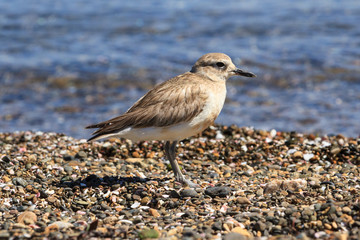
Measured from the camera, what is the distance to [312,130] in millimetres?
10375

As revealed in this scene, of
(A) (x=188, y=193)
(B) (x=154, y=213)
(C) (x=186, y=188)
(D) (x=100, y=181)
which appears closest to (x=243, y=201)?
(A) (x=188, y=193)

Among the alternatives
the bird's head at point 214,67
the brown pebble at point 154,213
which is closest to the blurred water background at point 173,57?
the bird's head at point 214,67

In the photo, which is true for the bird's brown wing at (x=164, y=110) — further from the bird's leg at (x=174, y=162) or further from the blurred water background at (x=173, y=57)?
the blurred water background at (x=173, y=57)

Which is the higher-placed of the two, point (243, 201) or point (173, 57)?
point (173, 57)

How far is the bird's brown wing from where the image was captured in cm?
604

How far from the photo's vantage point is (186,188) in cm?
617

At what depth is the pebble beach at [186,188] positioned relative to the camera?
481cm

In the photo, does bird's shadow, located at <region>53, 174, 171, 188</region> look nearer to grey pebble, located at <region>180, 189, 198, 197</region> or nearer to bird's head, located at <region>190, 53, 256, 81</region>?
grey pebble, located at <region>180, 189, 198, 197</region>

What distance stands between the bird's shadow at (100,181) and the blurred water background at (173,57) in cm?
365

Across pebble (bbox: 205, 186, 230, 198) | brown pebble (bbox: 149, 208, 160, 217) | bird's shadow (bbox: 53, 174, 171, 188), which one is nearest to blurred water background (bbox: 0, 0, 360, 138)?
bird's shadow (bbox: 53, 174, 171, 188)

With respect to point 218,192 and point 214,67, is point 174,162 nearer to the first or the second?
point 218,192

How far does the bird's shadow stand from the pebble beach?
13 millimetres

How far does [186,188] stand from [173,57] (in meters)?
9.20

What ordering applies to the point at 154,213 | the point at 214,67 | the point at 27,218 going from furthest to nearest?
the point at 214,67
the point at 154,213
the point at 27,218
